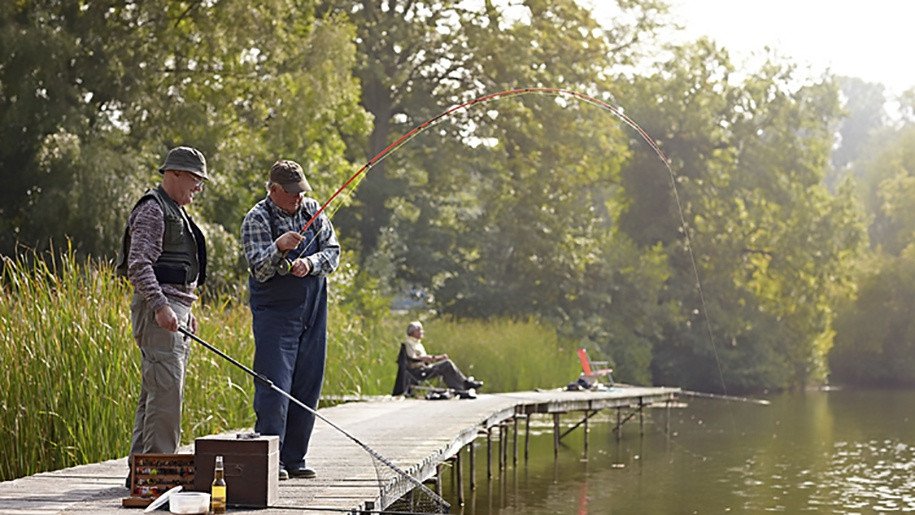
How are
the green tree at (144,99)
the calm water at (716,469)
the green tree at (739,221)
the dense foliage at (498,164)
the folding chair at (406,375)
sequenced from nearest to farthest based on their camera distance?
the calm water at (716,469)
the folding chair at (406,375)
the green tree at (144,99)
the dense foliage at (498,164)
the green tree at (739,221)

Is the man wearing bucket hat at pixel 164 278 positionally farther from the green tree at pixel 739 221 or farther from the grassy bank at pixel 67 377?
the green tree at pixel 739 221

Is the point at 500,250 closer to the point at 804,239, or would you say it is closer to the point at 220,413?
the point at 804,239

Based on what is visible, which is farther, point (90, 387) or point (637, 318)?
point (637, 318)

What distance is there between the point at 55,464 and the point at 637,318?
2628cm

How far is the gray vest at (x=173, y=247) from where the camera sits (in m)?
6.47

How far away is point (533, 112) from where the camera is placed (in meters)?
28.0

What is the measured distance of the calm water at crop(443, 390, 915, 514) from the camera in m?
12.6

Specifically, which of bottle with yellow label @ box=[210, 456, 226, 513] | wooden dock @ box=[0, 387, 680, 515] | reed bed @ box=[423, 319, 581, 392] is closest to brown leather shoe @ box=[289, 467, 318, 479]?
wooden dock @ box=[0, 387, 680, 515]

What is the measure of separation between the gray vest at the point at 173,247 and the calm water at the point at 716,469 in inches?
227

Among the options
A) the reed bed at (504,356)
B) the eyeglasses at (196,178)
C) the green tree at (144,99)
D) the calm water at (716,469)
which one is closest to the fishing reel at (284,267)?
the eyeglasses at (196,178)

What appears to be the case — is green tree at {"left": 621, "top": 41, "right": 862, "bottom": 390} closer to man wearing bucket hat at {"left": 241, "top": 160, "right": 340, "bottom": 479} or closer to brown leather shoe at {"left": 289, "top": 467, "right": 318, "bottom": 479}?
brown leather shoe at {"left": 289, "top": 467, "right": 318, "bottom": 479}

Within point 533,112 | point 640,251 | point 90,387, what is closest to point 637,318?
point 640,251

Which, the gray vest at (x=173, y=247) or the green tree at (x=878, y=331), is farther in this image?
the green tree at (x=878, y=331)

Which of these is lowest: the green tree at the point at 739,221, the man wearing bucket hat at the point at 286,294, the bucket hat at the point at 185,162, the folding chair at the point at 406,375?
the folding chair at the point at 406,375
